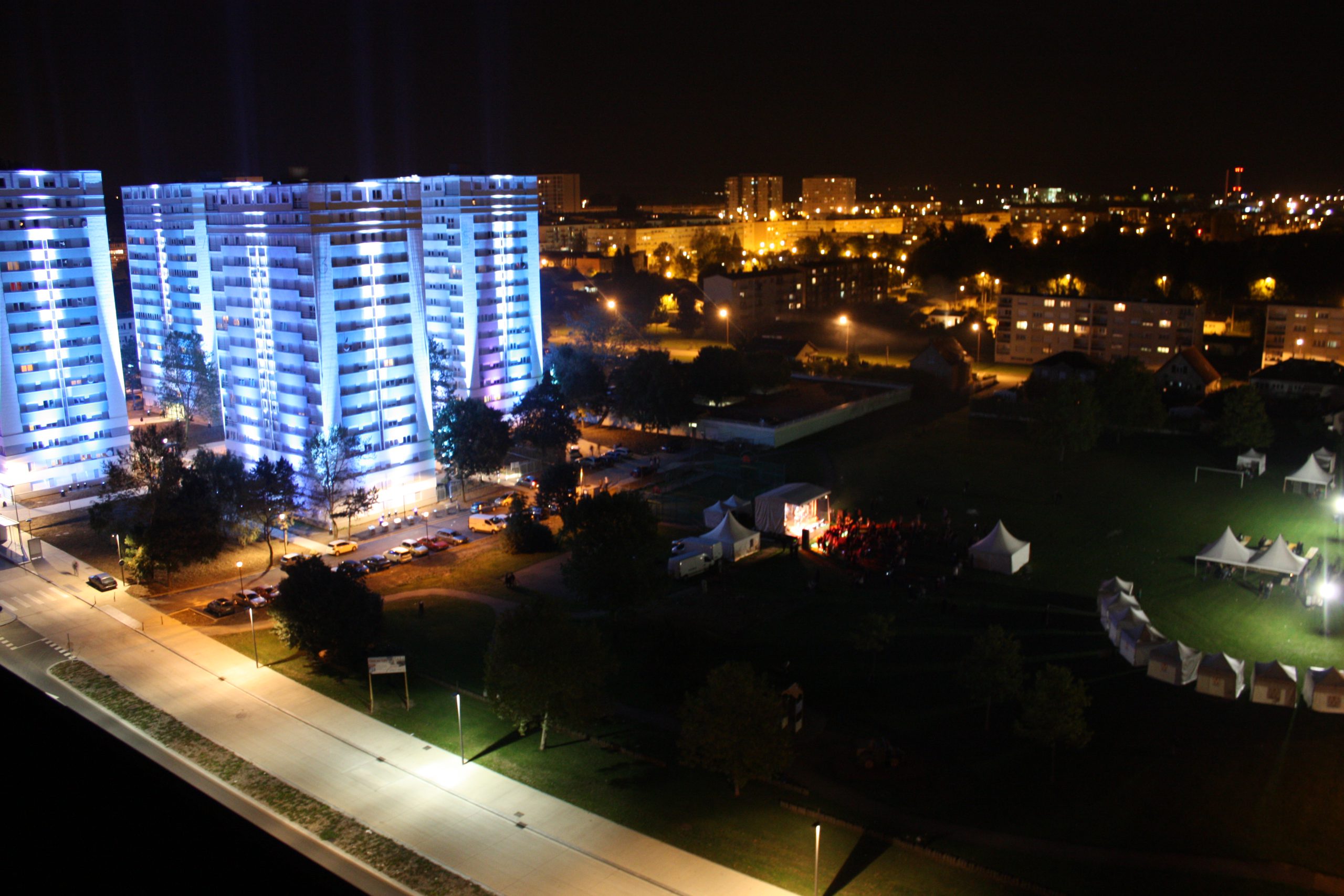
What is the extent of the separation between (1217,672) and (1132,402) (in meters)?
24.4

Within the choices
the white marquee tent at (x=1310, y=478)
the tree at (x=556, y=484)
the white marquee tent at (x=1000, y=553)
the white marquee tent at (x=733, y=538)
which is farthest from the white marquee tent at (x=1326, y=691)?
the tree at (x=556, y=484)

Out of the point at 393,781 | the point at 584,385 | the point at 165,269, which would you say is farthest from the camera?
the point at 165,269

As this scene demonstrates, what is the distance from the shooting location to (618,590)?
25.0 meters

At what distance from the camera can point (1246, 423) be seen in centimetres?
4084

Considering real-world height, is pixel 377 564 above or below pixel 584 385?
below

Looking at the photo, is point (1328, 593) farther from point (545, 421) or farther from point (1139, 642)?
point (545, 421)

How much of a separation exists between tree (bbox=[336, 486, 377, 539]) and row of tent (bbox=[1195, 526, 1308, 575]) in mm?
26538

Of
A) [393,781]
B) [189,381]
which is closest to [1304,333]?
[393,781]

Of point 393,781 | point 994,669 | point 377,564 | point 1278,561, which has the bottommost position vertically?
point 393,781

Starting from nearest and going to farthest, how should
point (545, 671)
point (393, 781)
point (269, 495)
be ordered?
point (393, 781)
point (545, 671)
point (269, 495)

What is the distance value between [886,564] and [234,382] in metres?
25.3

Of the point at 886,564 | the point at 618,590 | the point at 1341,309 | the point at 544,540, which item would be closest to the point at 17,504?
the point at 544,540

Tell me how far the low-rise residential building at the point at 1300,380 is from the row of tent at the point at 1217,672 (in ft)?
106

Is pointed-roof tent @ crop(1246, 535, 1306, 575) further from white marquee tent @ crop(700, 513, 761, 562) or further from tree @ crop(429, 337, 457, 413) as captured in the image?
tree @ crop(429, 337, 457, 413)
